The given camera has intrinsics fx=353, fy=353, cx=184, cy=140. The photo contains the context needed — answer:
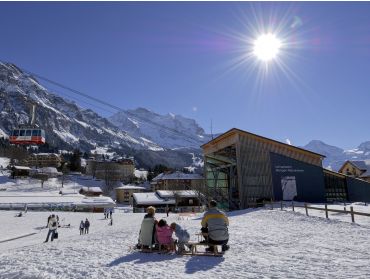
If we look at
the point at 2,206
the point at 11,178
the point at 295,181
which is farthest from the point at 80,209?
the point at 11,178

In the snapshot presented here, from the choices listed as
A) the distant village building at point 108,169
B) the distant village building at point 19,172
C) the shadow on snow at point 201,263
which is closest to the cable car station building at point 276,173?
the shadow on snow at point 201,263

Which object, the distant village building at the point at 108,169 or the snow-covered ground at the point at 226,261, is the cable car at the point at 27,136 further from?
the distant village building at the point at 108,169

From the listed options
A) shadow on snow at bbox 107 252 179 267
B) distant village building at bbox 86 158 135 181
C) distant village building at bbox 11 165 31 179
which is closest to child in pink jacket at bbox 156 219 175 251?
shadow on snow at bbox 107 252 179 267

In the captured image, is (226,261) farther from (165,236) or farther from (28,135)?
(28,135)

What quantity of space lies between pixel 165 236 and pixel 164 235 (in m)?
0.04

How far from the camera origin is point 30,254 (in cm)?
1188

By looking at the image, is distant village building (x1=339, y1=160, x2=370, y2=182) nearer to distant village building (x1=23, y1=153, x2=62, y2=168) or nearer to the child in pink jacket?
the child in pink jacket

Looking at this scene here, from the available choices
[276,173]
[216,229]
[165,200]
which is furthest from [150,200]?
[216,229]

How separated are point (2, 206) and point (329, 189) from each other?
48406 mm

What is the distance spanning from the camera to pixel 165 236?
11.2 metres

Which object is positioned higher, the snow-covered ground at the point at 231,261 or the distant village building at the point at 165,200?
the distant village building at the point at 165,200

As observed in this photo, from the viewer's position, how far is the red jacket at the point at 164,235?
11219mm

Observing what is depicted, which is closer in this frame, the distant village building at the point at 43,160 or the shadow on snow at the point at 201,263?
the shadow on snow at the point at 201,263

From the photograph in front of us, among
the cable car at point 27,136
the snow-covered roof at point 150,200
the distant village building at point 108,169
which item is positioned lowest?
the snow-covered roof at point 150,200
